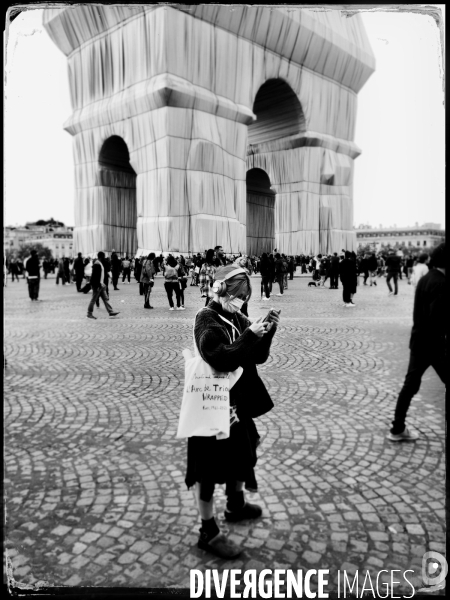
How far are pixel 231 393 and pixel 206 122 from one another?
23.0 meters

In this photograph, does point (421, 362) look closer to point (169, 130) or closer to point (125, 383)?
point (125, 383)

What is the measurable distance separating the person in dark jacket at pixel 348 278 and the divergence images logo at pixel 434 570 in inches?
378

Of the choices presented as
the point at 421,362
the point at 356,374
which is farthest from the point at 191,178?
the point at 421,362

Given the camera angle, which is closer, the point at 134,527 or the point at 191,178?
the point at 134,527

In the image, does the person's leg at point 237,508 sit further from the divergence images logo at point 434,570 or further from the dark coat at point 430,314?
the dark coat at point 430,314

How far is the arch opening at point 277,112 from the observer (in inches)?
1206

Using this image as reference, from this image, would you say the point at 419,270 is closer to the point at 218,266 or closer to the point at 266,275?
the point at 218,266

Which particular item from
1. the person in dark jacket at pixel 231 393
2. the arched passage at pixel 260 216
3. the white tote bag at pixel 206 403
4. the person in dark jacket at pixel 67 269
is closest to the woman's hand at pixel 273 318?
the person in dark jacket at pixel 231 393

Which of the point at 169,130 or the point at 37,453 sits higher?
the point at 169,130

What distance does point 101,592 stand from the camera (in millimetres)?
2184

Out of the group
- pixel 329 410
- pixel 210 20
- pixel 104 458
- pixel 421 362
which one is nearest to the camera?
pixel 104 458

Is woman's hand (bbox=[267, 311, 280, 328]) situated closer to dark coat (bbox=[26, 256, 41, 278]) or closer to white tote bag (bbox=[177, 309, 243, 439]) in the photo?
white tote bag (bbox=[177, 309, 243, 439])

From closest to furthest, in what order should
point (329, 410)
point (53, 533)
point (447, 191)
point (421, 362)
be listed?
point (447, 191)
point (53, 533)
point (421, 362)
point (329, 410)

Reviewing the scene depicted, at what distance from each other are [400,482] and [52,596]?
2123mm
